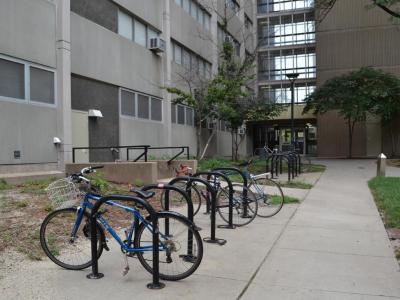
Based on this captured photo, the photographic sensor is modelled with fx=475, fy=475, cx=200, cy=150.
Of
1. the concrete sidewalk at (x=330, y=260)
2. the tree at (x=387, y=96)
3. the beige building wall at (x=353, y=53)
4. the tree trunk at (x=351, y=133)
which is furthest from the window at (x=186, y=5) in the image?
the concrete sidewalk at (x=330, y=260)

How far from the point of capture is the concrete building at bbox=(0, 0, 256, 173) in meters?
12.1

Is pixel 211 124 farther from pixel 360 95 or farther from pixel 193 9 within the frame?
pixel 360 95

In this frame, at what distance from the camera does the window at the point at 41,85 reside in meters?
12.7

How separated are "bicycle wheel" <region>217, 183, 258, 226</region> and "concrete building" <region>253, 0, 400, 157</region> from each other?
26.5 meters

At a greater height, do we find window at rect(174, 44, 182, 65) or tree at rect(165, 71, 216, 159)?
window at rect(174, 44, 182, 65)

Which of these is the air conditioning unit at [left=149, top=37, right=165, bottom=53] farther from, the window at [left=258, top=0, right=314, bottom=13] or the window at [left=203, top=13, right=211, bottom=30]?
the window at [left=258, top=0, right=314, bottom=13]

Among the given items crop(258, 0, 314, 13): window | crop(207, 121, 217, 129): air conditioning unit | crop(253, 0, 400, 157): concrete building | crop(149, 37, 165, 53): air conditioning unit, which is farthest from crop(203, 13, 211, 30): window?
crop(258, 0, 314, 13): window

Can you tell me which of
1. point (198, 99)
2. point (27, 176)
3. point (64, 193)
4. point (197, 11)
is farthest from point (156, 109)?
point (64, 193)

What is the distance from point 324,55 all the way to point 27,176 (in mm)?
28507

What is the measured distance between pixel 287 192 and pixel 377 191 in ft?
7.77

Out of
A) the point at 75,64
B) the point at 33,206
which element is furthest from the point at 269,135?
the point at 33,206

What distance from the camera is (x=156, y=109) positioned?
2045 centimetres

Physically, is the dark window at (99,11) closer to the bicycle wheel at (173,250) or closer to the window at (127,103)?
the window at (127,103)

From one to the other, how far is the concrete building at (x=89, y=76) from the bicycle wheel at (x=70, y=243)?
6.55 meters
